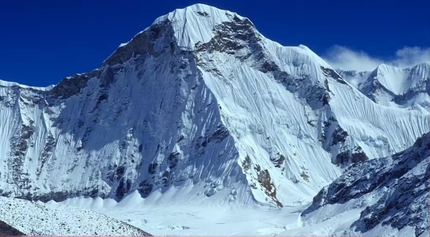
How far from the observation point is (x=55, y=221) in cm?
7588

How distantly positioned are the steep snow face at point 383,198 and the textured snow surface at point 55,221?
25.2 metres

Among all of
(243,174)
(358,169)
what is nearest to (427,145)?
(358,169)

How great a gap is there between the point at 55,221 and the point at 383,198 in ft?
119

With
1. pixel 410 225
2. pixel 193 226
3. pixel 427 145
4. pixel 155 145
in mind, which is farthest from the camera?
pixel 155 145

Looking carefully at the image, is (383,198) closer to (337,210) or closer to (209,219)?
(337,210)

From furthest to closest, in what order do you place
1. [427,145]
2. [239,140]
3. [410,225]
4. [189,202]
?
[239,140], [189,202], [427,145], [410,225]

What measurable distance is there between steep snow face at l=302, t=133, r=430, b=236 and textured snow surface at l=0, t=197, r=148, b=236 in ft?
82.7

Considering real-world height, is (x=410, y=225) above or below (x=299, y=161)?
below

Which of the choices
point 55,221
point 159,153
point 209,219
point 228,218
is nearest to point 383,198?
point 55,221

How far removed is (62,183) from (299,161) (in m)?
58.0

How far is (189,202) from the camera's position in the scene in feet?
527

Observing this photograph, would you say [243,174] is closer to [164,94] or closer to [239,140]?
[239,140]

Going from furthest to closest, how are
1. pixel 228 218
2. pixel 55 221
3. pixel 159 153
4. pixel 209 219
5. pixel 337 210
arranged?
pixel 159 153 → pixel 228 218 → pixel 209 219 → pixel 337 210 → pixel 55 221

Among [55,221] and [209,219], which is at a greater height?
[209,219]
